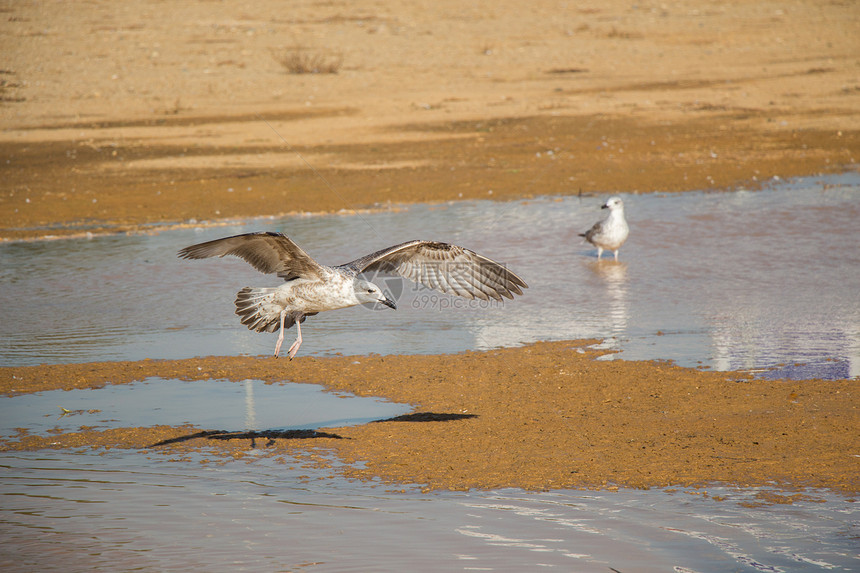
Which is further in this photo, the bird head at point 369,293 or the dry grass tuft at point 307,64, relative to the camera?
the dry grass tuft at point 307,64

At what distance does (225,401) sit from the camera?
26.5ft

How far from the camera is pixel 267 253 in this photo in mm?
7664

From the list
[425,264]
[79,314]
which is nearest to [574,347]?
[425,264]

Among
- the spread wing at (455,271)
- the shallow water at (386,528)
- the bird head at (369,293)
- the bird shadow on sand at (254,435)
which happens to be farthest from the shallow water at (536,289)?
the shallow water at (386,528)

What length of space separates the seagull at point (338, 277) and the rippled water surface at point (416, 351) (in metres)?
0.73

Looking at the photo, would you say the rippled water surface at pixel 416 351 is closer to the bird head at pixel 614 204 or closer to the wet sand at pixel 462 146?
the wet sand at pixel 462 146

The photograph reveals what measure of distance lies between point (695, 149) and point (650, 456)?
13.3 meters

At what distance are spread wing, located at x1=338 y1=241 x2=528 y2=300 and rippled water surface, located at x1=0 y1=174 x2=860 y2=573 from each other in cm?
112

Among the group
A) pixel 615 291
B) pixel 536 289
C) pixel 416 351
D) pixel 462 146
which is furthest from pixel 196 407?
pixel 462 146

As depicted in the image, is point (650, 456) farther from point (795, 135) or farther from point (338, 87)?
point (338, 87)

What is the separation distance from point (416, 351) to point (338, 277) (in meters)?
1.69

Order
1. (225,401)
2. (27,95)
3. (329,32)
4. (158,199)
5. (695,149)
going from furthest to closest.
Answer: (329,32), (27,95), (695,149), (158,199), (225,401)

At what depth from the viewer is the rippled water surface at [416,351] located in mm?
5430

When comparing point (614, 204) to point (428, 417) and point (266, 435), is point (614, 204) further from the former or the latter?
point (266, 435)
